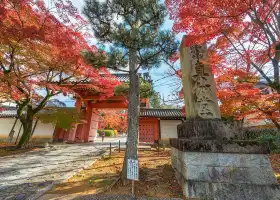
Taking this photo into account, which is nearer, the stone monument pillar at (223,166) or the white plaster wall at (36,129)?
the stone monument pillar at (223,166)

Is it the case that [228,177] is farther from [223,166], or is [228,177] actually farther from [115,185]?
[115,185]

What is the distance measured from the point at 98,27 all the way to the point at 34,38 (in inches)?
154

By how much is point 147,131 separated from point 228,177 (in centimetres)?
1355

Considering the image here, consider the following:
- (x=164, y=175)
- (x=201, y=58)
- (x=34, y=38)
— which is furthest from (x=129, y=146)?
(x=34, y=38)

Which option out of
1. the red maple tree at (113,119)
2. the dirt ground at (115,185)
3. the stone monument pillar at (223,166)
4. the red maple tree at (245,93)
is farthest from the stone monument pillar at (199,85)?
the red maple tree at (113,119)

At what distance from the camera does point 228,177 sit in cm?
324

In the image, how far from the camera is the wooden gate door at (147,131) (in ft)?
54.0

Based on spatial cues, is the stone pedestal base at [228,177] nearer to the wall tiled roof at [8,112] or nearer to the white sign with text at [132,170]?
the white sign with text at [132,170]

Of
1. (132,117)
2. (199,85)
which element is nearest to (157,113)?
(132,117)

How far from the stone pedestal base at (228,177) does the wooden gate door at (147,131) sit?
1319 cm

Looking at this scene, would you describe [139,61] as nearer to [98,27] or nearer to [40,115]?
[98,27]

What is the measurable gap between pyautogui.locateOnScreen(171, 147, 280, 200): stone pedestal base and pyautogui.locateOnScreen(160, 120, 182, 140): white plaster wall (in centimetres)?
1299

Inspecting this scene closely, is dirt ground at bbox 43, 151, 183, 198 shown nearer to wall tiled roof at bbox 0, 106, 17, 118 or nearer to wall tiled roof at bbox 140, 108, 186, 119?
wall tiled roof at bbox 140, 108, 186, 119

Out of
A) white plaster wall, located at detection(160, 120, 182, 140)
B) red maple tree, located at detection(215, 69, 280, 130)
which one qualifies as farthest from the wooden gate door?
red maple tree, located at detection(215, 69, 280, 130)
